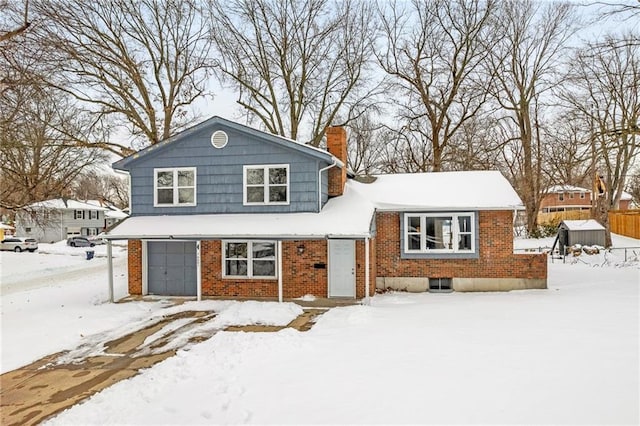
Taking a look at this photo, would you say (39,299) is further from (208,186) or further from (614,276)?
(614,276)

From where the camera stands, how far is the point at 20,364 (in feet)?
25.5

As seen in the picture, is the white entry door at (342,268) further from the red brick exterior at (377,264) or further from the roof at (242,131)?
the roof at (242,131)

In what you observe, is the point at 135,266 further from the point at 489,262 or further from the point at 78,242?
the point at 78,242

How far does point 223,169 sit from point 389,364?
895 cm

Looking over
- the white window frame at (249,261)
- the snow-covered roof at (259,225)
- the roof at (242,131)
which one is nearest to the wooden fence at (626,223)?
the snow-covered roof at (259,225)

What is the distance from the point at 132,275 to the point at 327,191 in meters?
7.29

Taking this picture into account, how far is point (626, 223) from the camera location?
2864cm

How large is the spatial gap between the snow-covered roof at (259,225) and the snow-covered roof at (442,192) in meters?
1.25

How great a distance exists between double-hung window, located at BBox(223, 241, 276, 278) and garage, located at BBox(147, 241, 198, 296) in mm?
1258

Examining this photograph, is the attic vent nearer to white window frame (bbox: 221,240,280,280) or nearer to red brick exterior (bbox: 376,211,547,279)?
white window frame (bbox: 221,240,280,280)

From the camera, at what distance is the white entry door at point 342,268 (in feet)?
42.5

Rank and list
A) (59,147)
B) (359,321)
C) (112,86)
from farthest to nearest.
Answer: (112,86) → (59,147) → (359,321)

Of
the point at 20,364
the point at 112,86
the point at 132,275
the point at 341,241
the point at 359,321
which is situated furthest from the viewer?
the point at 112,86

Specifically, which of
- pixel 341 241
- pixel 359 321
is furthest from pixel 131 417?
pixel 341 241
